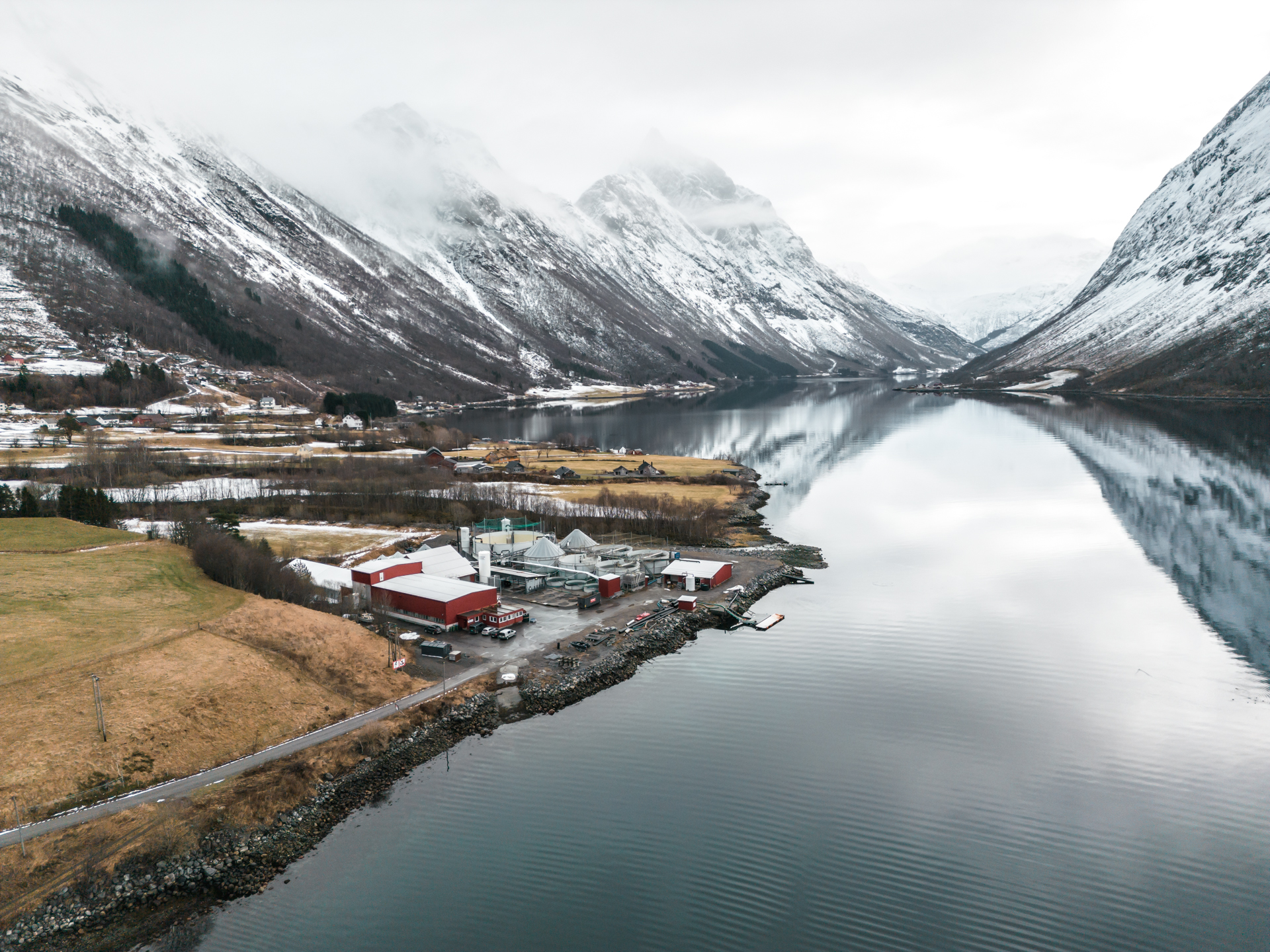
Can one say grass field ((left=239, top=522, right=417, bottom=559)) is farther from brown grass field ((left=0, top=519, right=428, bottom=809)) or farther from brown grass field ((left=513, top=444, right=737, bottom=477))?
brown grass field ((left=513, top=444, right=737, bottom=477))

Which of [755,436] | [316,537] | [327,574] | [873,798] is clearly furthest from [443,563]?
[755,436]

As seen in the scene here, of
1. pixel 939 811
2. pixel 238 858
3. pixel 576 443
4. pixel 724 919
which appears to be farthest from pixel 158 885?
pixel 576 443

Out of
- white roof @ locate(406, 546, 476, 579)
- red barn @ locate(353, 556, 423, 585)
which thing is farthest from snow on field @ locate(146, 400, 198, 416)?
red barn @ locate(353, 556, 423, 585)

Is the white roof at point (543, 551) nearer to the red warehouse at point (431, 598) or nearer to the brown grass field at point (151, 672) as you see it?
the red warehouse at point (431, 598)

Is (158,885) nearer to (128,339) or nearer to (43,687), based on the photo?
(43,687)

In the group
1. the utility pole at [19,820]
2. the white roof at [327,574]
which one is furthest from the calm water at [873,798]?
the white roof at [327,574]

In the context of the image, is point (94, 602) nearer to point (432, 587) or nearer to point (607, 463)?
point (432, 587)
